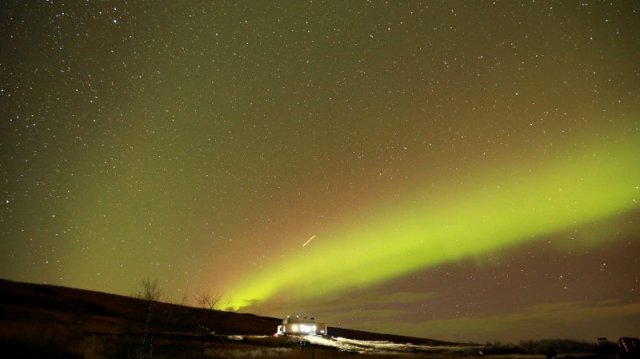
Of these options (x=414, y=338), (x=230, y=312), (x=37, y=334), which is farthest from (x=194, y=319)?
(x=414, y=338)

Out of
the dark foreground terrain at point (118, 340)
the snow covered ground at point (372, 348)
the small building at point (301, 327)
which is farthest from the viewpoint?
the small building at point (301, 327)

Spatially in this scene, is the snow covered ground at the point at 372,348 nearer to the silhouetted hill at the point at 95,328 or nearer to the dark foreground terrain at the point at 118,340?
the dark foreground terrain at the point at 118,340

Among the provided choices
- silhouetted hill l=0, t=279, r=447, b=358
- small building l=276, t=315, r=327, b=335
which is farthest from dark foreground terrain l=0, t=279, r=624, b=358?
small building l=276, t=315, r=327, b=335

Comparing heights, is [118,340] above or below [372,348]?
above

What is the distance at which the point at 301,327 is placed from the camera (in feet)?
154

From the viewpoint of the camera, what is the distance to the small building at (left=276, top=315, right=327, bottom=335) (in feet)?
153

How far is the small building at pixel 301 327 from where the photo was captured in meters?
46.6

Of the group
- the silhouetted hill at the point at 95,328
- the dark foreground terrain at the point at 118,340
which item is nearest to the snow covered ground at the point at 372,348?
the dark foreground terrain at the point at 118,340

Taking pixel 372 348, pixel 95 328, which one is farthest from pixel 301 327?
pixel 95 328

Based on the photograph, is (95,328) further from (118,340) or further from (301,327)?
(301,327)

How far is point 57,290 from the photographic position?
60.9 meters

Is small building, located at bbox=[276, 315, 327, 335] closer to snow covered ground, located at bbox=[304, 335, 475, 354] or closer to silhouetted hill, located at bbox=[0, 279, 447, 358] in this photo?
snow covered ground, located at bbox=[304, 335, 475, 354]

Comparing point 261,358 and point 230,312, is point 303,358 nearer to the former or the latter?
point 261,358

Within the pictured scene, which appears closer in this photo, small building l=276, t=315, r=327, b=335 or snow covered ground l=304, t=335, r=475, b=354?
snow covered ground l=304, t=335, r=475, b=354
